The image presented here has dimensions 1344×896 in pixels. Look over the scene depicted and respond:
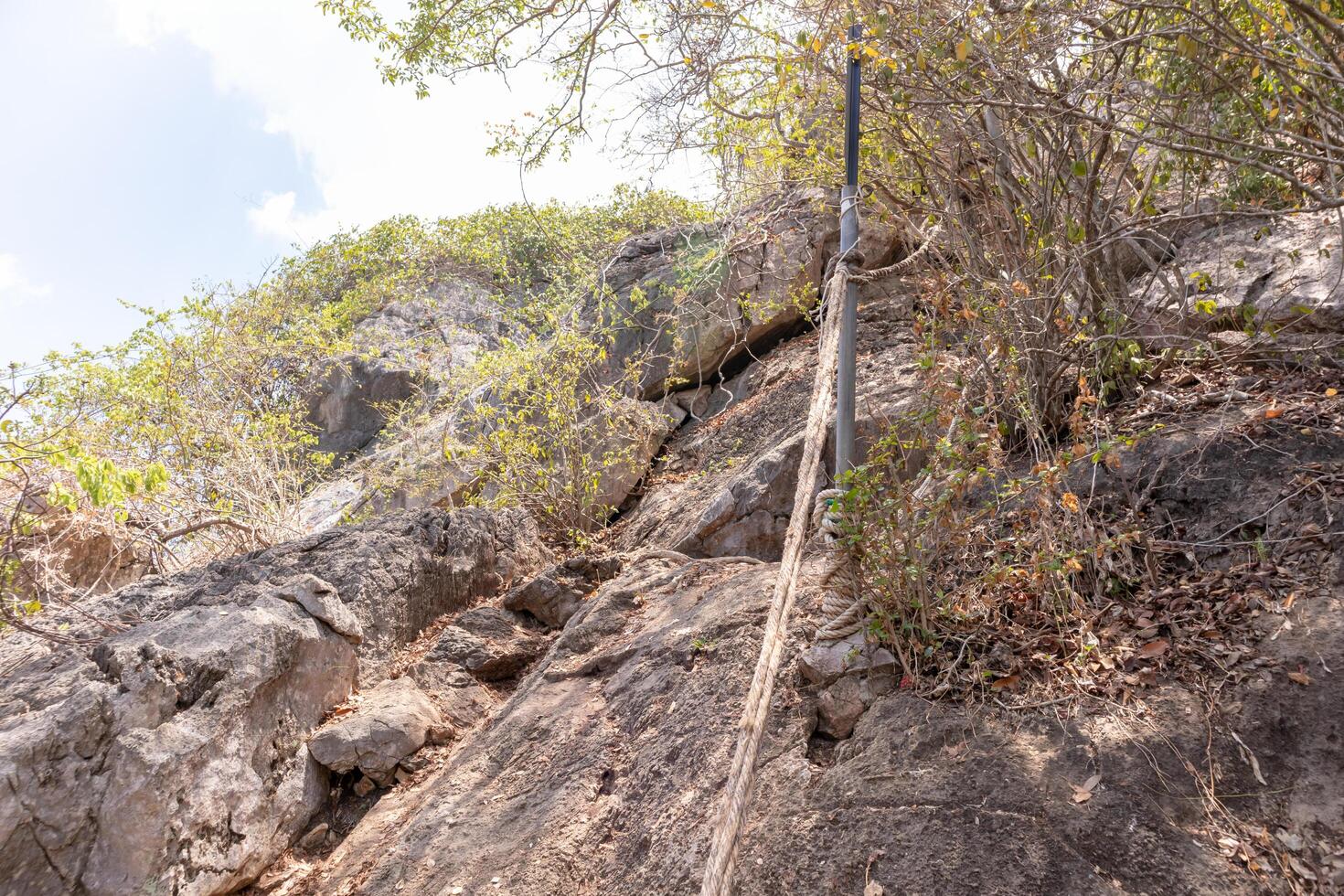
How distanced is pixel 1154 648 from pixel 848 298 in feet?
5.73

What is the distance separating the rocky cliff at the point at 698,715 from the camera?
2.27 metres

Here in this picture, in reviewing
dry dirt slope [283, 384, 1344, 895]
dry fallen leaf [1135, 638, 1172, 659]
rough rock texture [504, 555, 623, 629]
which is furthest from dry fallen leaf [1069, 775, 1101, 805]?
rough rock texture [504, 555, 623, 629]

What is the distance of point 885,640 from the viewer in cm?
293

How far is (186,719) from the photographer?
370 cm

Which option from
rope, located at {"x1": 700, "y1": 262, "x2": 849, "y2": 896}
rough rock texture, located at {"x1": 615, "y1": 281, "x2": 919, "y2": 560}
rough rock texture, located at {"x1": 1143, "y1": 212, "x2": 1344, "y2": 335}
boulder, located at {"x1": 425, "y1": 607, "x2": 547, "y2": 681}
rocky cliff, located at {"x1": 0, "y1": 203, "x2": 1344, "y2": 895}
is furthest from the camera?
rough rock texture, located at {"x1": 615, "y1": 281, "x2": 919, "y2": 560}

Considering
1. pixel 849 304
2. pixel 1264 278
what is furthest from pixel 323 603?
pixel 1264 278

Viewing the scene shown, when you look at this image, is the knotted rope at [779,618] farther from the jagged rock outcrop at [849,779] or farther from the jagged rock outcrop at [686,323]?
the jagged rock outcrop at [686,323]

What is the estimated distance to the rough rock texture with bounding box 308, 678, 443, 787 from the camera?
412 cm

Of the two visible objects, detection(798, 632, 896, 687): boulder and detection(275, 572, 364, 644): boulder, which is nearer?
detection(798, 632, 896, 687): boulder

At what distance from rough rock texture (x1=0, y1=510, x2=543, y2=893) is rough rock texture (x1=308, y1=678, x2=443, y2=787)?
0.37 ft

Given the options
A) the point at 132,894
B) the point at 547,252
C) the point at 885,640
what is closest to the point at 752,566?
the point at 885,640

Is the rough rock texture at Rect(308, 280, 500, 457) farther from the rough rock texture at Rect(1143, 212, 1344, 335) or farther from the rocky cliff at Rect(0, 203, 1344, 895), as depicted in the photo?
the rough rock texture at Rect(1143, 212, 1344, 335)

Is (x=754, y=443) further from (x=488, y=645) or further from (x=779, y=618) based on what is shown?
(x=779, y=618)

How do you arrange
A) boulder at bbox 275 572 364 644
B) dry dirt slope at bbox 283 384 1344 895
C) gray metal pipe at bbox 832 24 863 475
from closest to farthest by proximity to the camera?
dry dirt slope at bbox 283 384 1344 895, gray metal pipe at bbox 832 24 863 475, boulder at bbox 275 572 364 644
